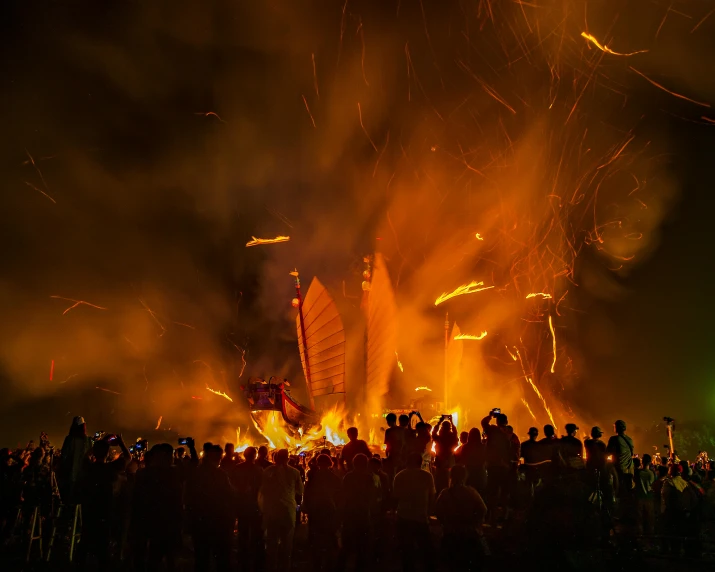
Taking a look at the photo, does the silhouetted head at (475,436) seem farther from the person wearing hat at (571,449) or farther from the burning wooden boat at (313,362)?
the burning wooden boat at (313,362)

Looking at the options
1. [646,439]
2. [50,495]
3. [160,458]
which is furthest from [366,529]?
[646,439]

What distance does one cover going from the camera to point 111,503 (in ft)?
16.9

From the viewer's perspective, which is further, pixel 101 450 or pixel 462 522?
pixel 101 450

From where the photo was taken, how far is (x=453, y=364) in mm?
31484

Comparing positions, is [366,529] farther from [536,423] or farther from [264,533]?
[536,423]

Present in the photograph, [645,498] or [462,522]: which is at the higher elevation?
[645,498]

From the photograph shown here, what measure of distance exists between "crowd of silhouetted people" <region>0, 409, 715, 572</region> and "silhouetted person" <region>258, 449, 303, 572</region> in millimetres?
11

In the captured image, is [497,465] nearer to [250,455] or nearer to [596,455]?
[596,455]

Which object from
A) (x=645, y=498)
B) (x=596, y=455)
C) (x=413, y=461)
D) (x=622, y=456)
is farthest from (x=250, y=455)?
(x=645, y=498)

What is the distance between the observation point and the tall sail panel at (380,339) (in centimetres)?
3153

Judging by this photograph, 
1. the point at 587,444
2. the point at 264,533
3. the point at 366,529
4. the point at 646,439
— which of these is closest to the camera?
the point at 366,529

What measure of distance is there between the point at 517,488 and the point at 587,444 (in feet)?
3.60

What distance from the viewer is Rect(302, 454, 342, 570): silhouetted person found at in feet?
16.1

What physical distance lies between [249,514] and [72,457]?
184 cm
